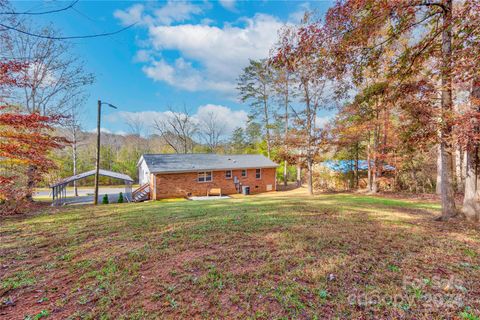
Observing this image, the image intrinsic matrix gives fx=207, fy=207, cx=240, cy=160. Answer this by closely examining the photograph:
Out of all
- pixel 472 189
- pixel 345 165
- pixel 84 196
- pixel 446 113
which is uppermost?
pixel 446 113

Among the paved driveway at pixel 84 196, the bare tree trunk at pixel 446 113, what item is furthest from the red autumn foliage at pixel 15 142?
the bare tree trunk at pixel 446 113

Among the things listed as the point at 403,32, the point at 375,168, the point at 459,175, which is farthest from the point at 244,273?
the point at 459,175

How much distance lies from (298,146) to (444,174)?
972 cm

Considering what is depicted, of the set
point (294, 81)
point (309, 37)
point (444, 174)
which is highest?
point (294, 81)

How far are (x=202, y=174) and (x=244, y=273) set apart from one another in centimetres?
1554

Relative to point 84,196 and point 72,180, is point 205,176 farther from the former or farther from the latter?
point 84,196

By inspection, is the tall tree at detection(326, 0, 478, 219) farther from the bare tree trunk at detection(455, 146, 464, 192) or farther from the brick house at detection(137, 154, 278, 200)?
the brick house at detection(137, 154, 278, 200)

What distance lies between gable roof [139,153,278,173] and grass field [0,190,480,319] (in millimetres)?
12096

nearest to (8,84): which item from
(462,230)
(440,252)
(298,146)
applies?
(440,252)

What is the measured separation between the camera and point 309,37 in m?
4.82

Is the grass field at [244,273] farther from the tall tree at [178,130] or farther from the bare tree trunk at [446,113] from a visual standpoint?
the tall tree at [178,130]

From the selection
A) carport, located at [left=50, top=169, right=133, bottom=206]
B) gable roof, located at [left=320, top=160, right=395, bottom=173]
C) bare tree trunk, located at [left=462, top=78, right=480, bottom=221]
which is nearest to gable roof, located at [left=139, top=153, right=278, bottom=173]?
carport, located at [left=50, top=169, right=133, bottom=206]

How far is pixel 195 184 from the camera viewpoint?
17.5m

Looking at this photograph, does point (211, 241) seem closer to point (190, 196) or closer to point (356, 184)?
point (190, 196)
